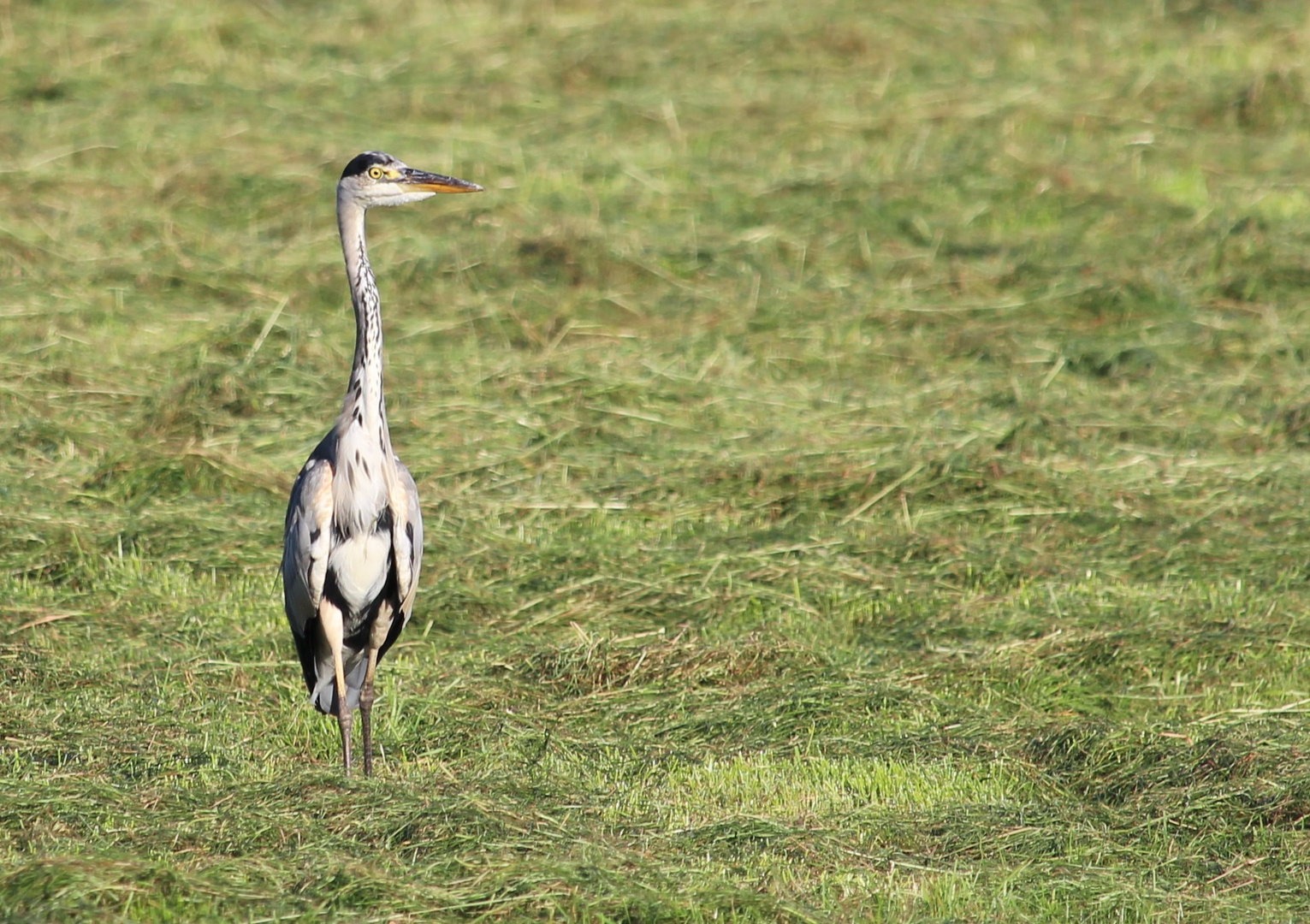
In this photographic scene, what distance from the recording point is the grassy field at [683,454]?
5273 mm

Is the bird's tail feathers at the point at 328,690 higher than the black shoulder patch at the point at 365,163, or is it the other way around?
the black shoulder patch at the point at 365,163

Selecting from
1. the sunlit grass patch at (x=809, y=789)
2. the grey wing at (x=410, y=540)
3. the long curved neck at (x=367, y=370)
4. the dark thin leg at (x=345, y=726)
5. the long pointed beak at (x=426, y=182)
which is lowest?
the sunlit grass patch at (x=809, y=789)

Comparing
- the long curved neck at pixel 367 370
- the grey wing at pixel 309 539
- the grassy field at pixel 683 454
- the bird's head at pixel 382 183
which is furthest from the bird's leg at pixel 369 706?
the bird's head at pixel 382 183

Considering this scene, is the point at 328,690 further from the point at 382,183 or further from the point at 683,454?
the point at 683,454

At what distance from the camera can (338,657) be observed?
253 inches

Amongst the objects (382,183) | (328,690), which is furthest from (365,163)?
(328,690)

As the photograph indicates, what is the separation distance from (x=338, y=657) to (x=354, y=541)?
41 cm

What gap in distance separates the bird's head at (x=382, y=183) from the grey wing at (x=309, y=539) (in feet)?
3.38

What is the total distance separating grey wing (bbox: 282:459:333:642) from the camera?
6352 mm

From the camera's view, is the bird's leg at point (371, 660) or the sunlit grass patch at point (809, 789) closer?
the sunlit grass patch at point (809, 789)

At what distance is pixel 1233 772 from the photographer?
5781 mm

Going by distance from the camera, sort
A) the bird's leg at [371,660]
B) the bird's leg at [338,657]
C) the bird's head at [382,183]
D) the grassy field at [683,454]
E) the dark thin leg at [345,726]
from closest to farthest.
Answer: the grassy field at [683,454], the dark thin leg at [345,726], the bird's leg at [338,657], the bird's leg at [371,660], the bird's head at [382,183]

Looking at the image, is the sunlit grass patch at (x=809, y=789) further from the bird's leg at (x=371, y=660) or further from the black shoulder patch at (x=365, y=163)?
the black shoulder patch at (x=365, y=163)

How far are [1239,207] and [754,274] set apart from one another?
3.39 m
